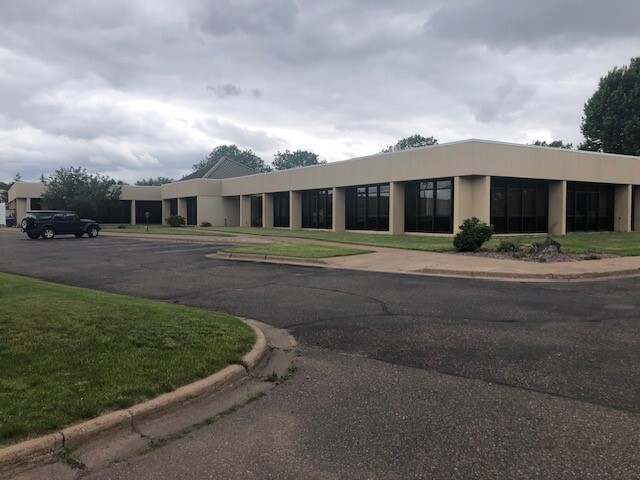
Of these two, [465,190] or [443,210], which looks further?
[443,210]

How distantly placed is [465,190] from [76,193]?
35.4 m

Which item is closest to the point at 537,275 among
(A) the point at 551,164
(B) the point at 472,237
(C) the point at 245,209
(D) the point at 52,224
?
(B) the point at 472,237

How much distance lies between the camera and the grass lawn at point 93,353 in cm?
407

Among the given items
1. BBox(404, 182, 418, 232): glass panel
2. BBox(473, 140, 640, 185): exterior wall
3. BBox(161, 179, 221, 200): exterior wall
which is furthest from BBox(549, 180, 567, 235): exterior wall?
BBox(161, 179, 221, 200): exterior wall

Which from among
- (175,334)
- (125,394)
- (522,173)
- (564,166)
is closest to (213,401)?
(125,394)

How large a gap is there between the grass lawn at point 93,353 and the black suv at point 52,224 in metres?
24.9

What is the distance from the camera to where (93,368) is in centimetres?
493

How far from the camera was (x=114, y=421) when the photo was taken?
3953mm

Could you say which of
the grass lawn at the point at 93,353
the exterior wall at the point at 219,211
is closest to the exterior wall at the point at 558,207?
the grass lawn at the point at 93,353

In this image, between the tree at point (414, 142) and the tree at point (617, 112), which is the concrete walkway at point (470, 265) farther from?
the tree at point (414, 142)

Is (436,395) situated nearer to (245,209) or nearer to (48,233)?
(48,233)

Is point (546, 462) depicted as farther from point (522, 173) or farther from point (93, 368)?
point (522, 173)

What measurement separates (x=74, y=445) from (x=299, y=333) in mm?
3763

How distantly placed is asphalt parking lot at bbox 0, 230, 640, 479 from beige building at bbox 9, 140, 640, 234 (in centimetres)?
1728
